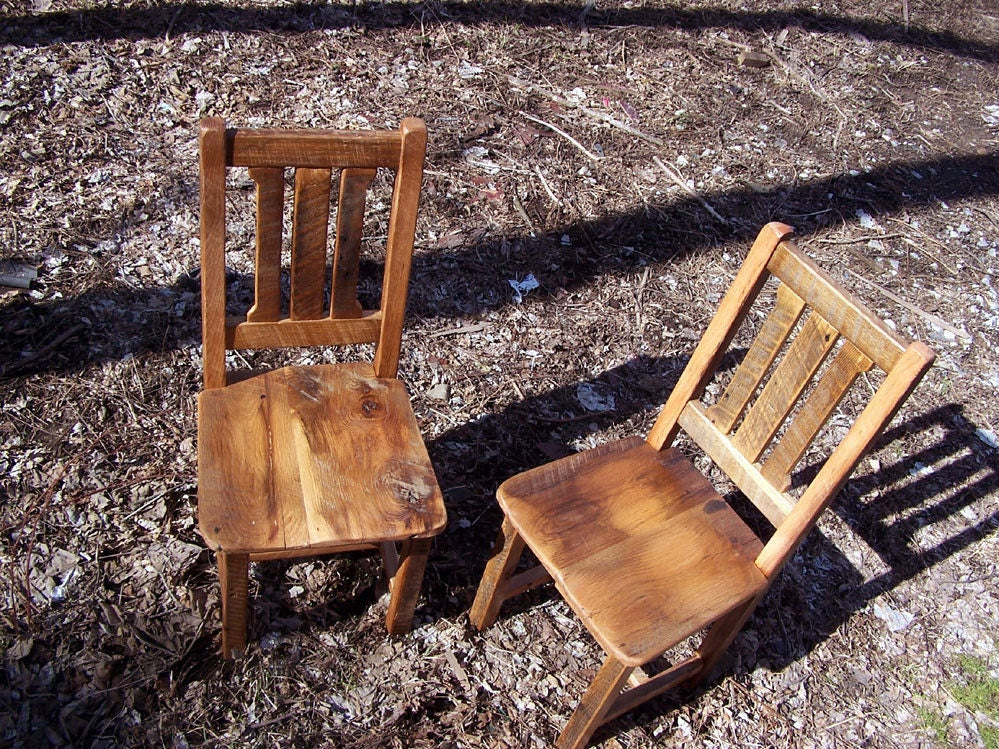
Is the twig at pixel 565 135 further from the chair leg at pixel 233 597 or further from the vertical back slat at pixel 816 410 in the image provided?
the chair leg at pixel 233 597

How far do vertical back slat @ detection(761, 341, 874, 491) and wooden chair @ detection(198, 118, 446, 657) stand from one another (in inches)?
38.8

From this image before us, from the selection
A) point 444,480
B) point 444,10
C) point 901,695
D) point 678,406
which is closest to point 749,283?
point 678,406

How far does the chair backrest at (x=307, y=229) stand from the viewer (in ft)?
7.36

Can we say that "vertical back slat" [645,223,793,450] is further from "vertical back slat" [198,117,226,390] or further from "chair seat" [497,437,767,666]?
"vertical back slat" [198,117,226,390]

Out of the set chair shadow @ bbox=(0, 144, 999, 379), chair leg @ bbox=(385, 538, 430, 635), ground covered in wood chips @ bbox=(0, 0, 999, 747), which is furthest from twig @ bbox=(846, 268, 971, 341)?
chair leg @ bbox=(385, 538, 430, 635)

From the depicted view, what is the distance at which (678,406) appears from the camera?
276cm

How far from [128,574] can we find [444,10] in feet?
13.5

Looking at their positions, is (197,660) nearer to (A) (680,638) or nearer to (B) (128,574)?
(B) (128,574)

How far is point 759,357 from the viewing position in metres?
2.53

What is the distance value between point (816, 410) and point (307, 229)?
Answer: 150cm

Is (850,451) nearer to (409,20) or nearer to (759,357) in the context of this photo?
(759,357)

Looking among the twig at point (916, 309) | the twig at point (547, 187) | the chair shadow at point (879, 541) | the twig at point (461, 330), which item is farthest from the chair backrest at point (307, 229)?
the twig at point (916, 309)

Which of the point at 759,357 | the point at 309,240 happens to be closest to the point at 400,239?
the point at 309,240

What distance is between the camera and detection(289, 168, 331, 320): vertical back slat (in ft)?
7.67
